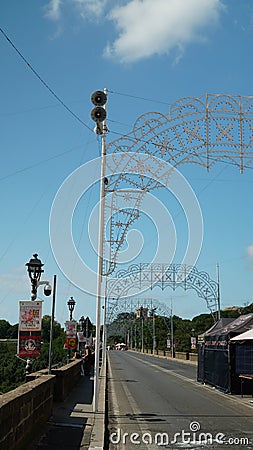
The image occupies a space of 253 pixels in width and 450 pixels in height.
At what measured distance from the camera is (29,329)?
15.8 meters

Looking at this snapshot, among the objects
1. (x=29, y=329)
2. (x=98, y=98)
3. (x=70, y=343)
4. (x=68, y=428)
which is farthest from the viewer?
(x=70, y=343)

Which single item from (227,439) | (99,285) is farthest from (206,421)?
(99,285)

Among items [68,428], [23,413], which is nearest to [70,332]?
[68,428]

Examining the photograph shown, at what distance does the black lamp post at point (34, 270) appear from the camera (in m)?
17.5

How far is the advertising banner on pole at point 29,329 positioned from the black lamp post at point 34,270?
1.62 metres

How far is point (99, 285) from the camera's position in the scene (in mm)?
14750

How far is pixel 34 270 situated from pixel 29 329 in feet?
7.86

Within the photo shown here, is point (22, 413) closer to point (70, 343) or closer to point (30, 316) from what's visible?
point (30, 316)

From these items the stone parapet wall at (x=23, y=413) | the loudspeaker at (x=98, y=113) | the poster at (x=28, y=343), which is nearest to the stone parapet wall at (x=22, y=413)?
the stone parapet wall at (x=23, y=413)

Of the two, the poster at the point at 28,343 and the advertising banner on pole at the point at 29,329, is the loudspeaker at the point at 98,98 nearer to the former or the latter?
the advertising banner on pole at the point at 29,329

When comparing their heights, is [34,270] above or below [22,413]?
above

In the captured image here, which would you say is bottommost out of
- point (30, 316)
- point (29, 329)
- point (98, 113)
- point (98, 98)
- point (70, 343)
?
point (70, 343)

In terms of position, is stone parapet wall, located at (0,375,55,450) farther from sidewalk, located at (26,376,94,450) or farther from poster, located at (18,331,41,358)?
poster, located at (18,331,41,358)

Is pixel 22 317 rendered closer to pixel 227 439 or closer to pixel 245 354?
pixel 227 439
